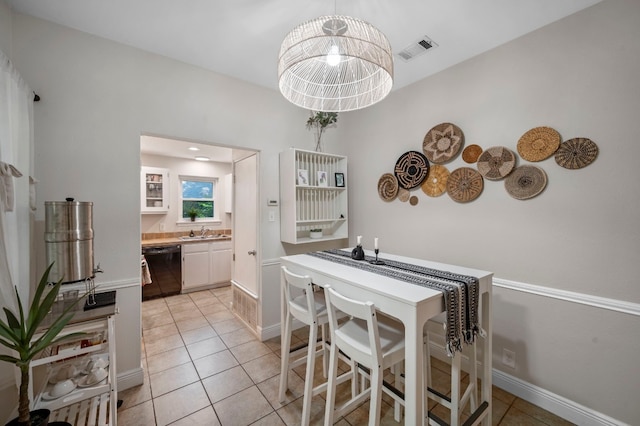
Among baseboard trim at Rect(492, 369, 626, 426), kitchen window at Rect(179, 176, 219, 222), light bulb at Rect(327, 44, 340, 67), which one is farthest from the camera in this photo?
kitchen window at Rect(179, 176, 219, 222)

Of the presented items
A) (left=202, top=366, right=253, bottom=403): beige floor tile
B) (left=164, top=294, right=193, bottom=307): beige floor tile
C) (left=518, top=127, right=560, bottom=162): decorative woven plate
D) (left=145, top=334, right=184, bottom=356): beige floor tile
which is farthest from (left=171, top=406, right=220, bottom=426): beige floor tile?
(left=518, top=127, right=560, bottom=162): decorative woven plate

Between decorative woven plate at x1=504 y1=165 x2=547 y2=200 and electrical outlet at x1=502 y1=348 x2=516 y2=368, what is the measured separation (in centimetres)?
123

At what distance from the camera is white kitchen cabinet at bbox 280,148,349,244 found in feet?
9.45

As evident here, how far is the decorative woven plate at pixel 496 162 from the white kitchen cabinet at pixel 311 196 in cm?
152

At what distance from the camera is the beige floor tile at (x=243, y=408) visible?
5.89ft

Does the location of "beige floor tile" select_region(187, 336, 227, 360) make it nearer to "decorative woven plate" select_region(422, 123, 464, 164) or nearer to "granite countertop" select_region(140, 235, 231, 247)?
"granite countertop" select_region(140, 235, 231, 247)

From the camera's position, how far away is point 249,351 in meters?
2.65

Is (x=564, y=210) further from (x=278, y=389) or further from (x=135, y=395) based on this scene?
(x=135, y=395)

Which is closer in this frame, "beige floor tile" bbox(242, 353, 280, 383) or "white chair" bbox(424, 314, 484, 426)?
"white chair" bbox(424, 314, 484, 426)

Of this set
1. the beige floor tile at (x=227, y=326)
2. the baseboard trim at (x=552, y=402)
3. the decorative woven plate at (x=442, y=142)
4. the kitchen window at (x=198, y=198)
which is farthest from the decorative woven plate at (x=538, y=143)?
the kitchen window at (x=198, y=198)

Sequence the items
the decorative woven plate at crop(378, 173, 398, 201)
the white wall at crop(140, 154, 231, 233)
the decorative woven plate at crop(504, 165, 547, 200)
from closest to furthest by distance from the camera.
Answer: the decorative woven plate at crop(504, 165, 547, 200) → the decorative woven plate at crop(378, 173, 398, 201) → the white wall at crop(140, 154, 231, 233)

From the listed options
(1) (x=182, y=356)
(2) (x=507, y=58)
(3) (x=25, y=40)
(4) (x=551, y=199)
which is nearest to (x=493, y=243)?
(4) (x=551, y=199)

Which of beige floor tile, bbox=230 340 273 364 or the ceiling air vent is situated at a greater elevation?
the ceiling air vent

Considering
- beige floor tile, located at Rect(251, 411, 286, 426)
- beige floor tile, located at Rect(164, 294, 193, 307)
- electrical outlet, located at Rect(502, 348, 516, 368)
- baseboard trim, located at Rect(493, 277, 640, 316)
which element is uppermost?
baseboard trim, located at Rect(493, 277, 640, 316)
